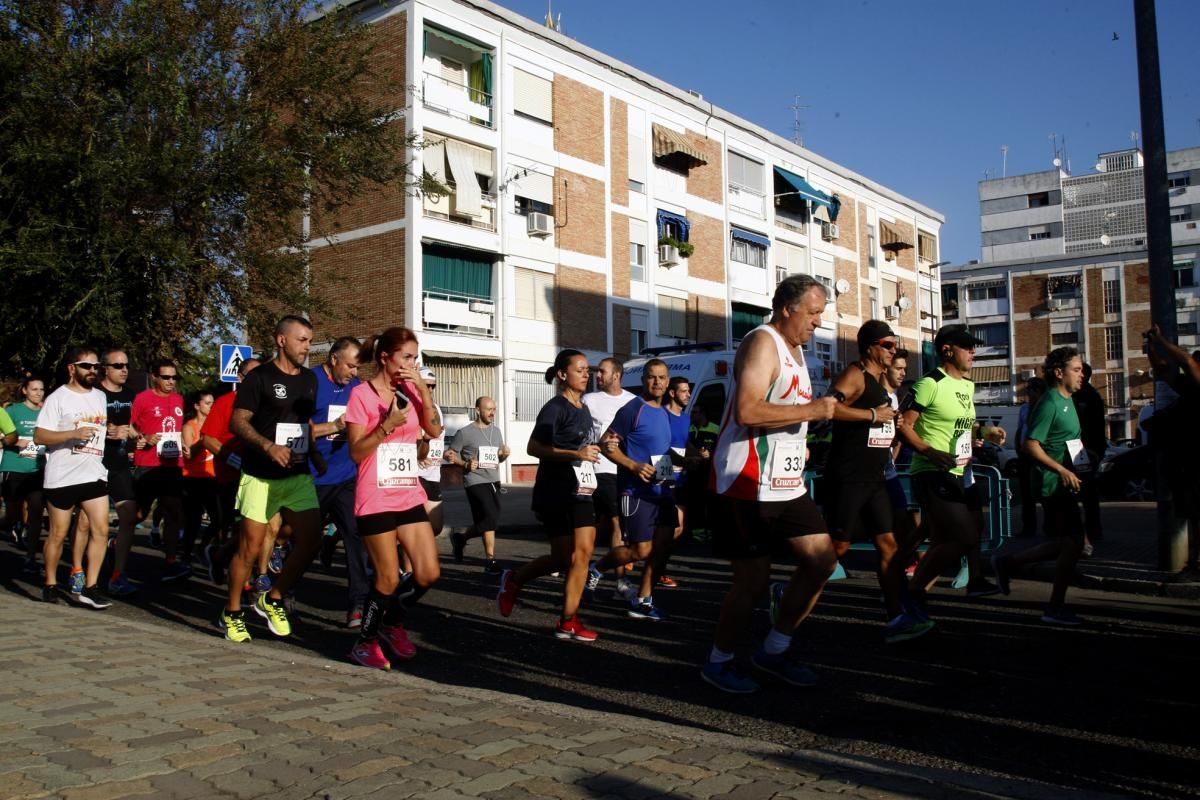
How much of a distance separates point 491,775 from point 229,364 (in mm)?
12452

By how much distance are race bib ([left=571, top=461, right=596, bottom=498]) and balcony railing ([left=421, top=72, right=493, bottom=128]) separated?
2442 cm

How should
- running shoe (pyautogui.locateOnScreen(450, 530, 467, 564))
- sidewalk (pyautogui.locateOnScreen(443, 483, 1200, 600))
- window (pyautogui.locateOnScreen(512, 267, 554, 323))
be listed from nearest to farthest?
sidewalk (pyautogui.locateOnScreen(443, 483, 1200, 600)), running shoe (pyautogui.locateOnScreen(450, 530, 467, 564)), window (pyautogui.locateOnScreen(512, 267, 554, 323))

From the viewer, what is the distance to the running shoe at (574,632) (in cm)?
694

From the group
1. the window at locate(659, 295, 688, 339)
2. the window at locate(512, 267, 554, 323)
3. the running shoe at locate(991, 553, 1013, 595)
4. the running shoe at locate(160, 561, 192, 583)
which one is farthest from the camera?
the window at locate(659, 295, 688, 339)

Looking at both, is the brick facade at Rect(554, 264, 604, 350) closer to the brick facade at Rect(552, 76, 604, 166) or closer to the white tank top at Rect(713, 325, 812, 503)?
the brick facade at Rect(552, 76, 604, 166)

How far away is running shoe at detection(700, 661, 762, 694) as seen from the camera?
17.4ft

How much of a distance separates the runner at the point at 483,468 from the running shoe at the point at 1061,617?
5.56 metres

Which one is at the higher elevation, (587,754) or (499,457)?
(499,457)

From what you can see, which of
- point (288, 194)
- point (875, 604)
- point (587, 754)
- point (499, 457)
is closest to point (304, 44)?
point (288, 194)

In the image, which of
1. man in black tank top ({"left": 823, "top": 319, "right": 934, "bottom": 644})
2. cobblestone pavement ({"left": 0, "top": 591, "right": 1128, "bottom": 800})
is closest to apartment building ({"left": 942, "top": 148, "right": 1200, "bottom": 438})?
man in black tank top ({"left": 823, "top": 319, "right": 934, "bottom": 644})

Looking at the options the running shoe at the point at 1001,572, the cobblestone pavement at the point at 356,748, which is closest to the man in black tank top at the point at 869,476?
the running shoe at the point at 1001,572

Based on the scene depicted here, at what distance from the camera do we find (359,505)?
19.3 ft

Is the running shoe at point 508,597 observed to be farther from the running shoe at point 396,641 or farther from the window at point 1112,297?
the window at point 1112,297

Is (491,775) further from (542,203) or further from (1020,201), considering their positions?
(1020,201)
